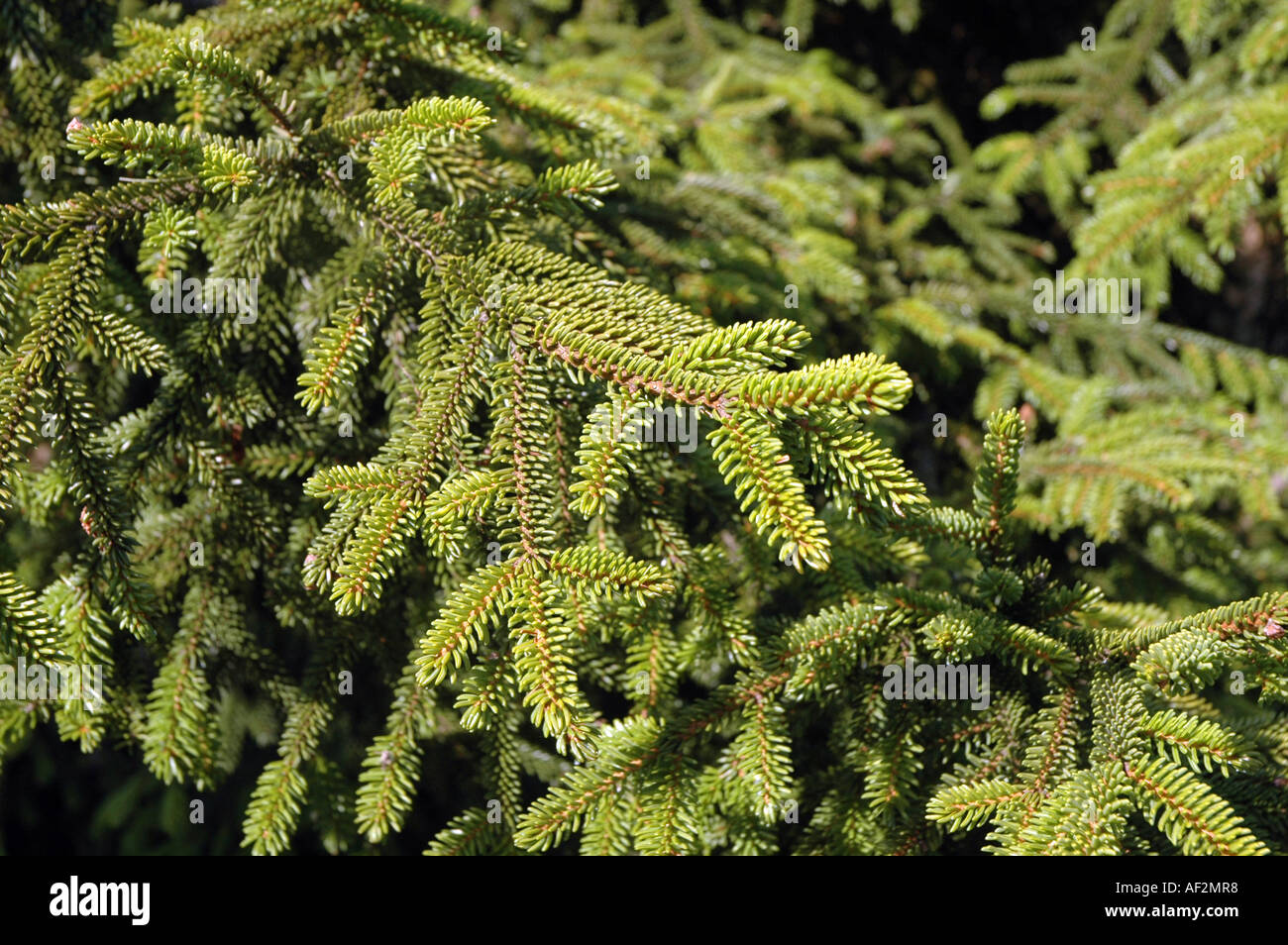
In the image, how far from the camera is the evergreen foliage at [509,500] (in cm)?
115

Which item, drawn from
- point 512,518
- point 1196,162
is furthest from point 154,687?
point 1196,162

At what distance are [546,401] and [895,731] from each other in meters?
0.77

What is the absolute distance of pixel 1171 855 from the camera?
4.03 ft

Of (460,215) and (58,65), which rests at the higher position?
(58,65)

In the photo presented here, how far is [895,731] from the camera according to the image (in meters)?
1.40

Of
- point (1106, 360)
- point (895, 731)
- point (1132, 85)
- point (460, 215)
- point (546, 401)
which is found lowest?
point (895, 731)

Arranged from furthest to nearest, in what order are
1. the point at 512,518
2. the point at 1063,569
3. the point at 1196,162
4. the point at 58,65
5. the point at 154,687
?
the point at 1063,569, the point at 1196,162, the point at 58,65, the point at 154,687, the point at 512,518

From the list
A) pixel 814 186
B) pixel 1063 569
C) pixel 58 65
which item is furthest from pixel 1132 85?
pixel 58 65

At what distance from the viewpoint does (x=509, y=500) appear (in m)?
1.17

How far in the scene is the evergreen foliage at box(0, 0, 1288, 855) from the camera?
115 cm
